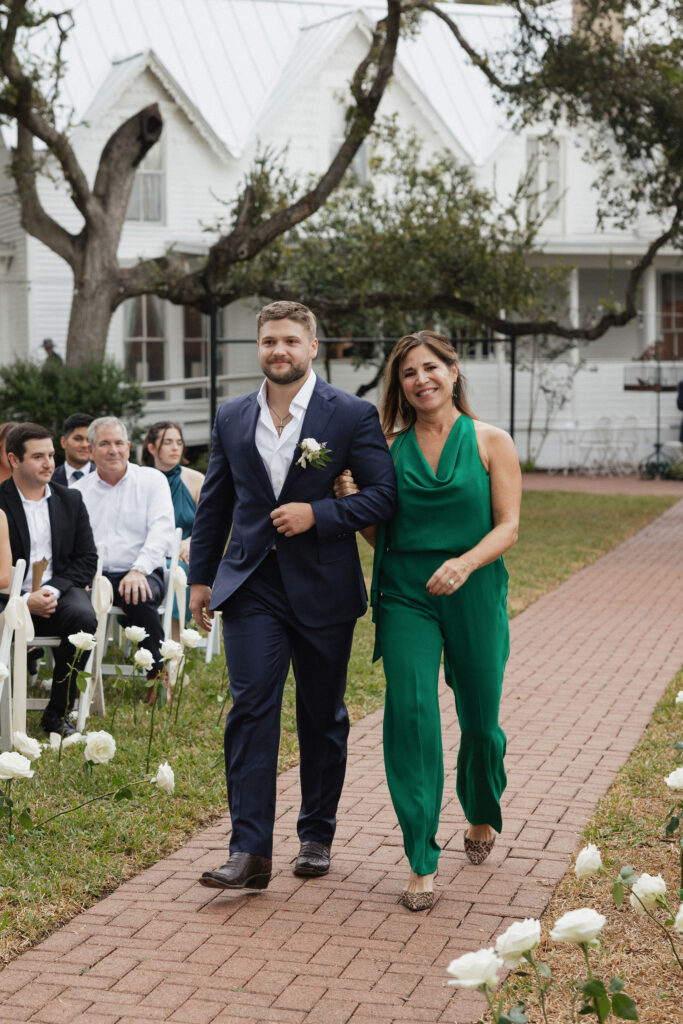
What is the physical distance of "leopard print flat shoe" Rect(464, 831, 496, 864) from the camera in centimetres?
530

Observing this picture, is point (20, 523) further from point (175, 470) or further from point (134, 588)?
point (175, 470)

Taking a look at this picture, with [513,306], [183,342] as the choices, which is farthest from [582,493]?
[183,342]

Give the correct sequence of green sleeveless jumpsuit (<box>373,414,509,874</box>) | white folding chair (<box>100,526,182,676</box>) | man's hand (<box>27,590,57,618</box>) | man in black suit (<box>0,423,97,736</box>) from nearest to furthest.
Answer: green sleeveless jumpsuit (<box>373,414,509,874</box>) → man's hand (<box>27,590,57,618</box>) → man in black suit (<box>0,423,97,736</box>) → white folding chair (<box>100,526,182,676</box>)

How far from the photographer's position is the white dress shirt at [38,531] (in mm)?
7469

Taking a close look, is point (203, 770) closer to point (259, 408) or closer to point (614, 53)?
point (259, 408)

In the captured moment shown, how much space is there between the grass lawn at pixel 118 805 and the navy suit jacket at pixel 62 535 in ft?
2.67

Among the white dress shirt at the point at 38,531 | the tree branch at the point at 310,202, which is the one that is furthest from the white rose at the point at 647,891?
the tree branch at the point at 310,202

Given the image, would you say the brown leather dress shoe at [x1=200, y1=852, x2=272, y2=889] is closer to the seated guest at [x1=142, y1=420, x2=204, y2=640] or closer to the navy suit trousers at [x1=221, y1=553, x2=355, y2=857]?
the navy suit trousers at [x1=221, y1=553, x2=355, y2=857]

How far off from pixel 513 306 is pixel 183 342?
8426mm

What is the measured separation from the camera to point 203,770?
257 inches

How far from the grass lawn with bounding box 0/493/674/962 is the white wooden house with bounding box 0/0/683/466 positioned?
13.8 meters

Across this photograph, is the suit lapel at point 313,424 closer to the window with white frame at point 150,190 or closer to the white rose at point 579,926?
the white rose at point 579,926

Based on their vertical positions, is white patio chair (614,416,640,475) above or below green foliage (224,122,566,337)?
below

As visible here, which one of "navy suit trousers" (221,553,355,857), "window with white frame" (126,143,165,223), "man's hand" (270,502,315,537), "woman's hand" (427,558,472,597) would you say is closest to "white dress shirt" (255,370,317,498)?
"man's hand" (270,502,315,537)
